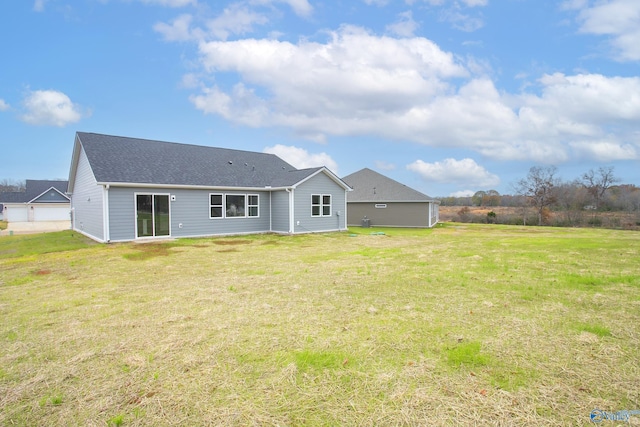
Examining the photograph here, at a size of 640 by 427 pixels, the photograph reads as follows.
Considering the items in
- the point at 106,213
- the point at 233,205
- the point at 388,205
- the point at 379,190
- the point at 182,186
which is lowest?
the point at 106,213

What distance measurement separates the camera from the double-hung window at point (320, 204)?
19.5m

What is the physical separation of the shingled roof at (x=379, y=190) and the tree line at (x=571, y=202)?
42.4 ft

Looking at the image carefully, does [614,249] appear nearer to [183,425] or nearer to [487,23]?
[487,23]

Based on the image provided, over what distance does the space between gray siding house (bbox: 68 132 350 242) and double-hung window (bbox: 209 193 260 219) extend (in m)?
0.05

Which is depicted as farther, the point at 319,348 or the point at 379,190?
the point at 379,190

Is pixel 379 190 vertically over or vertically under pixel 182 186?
over

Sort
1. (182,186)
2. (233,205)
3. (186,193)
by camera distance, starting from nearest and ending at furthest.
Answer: (182,186), (186,193), (233,205)

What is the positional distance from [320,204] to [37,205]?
3722cm

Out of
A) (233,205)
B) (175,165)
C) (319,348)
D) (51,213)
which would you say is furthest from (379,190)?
(51,213)

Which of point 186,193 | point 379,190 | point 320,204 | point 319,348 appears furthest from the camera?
point 379,190

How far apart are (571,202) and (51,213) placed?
57200 mm

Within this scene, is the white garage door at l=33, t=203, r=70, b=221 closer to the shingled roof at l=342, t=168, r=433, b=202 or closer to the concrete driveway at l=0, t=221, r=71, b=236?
the concrete driveway at l=0, t=221, r=71, b=236

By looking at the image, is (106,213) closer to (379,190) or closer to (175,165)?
(175,165)

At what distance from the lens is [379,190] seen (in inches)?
1097
